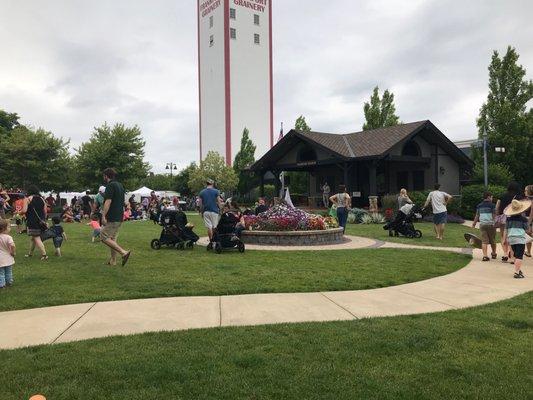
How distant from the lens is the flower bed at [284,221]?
43.4 ft

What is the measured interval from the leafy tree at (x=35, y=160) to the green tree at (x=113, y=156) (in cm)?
133

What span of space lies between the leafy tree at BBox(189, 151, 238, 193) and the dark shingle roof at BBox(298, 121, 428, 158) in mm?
17704

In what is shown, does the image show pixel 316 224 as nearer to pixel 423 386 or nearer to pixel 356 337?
pixel 356 337

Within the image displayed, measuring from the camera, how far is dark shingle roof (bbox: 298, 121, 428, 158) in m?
24.8

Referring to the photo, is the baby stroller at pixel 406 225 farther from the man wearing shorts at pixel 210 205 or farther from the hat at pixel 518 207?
the man wearing shorts at pixel 210 205

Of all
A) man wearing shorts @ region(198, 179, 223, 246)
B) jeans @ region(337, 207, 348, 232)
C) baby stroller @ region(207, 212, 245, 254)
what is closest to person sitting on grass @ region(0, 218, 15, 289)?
baby stroller @ region(207, 212, 245, 254)

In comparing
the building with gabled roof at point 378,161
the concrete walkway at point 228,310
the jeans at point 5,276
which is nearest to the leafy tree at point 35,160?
the building with gabled roof at point 378,161

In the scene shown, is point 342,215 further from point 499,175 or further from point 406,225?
point 499,175

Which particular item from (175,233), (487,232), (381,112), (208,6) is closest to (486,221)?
(487,232)

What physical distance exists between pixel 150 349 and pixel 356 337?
6.87 feet

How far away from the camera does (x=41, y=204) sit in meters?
10.4

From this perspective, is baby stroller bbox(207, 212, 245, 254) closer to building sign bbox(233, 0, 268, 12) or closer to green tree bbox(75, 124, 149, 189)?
green tree bbox(75, 124, 149, 189)

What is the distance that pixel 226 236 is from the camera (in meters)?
11.2

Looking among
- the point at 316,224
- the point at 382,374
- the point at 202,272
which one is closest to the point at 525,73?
the point at 316,224
